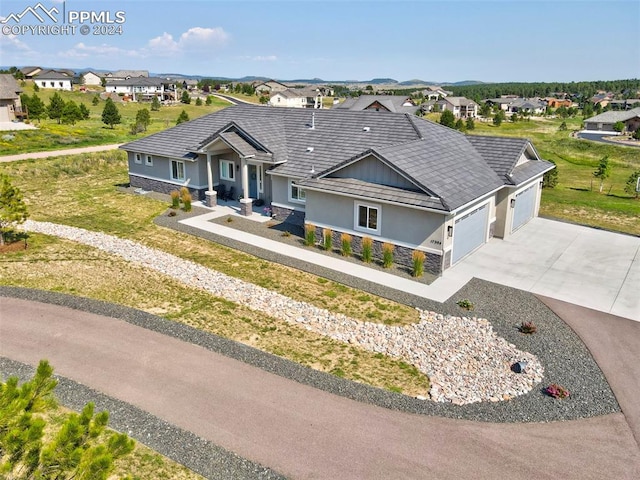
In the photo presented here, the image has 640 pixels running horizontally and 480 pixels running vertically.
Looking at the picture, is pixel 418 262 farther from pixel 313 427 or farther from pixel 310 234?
pixel 313 427

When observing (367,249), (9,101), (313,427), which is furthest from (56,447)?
(9,101)

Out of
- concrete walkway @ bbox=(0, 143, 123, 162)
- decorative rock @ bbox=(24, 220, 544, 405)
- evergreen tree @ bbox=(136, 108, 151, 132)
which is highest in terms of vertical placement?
evergreen tree @ bbox=(136, 108, 151, 132)

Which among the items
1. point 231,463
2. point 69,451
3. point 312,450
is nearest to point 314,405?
point 312,450

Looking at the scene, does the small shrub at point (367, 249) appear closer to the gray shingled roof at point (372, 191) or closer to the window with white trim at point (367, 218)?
the window with white trim at point (367, 218)

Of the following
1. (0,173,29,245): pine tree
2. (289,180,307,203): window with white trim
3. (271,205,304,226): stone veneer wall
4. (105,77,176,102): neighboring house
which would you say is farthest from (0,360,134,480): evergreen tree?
(105,77,176,102): neighboring house

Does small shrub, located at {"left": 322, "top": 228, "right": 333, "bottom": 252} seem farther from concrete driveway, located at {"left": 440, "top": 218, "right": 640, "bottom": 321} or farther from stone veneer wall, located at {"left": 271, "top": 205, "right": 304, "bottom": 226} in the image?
concrete driveway, located at {"left": 440, "top": 218, "right": 640, "bottom": 321}

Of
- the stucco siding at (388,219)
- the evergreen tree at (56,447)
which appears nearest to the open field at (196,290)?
the stucco siding at (388,219)
